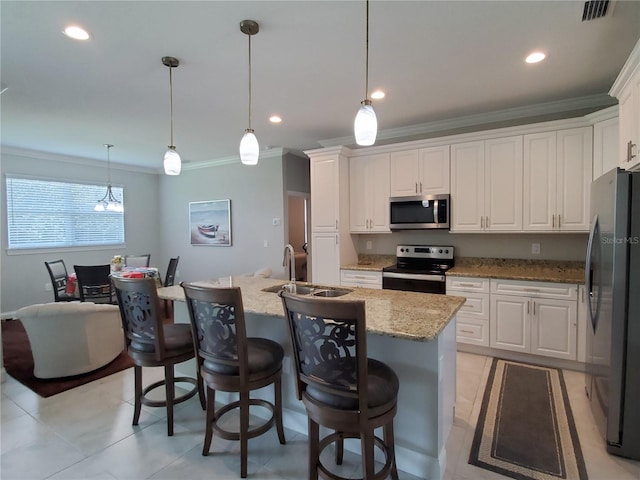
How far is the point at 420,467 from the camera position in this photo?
1811 mm

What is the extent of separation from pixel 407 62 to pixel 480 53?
524mm

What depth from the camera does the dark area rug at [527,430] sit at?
1.91 metres

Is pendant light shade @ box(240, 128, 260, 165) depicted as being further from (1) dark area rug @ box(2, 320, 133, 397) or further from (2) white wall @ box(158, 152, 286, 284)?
(2) white wall @ box(158, 152, 286, 284)

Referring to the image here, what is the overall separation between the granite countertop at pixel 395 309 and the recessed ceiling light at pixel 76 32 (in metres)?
1.83

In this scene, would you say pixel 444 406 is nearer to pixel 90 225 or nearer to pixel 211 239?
pixel 211 239

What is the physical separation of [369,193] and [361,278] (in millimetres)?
1124

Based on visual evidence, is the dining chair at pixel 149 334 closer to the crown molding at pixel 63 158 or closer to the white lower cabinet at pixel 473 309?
the white lower cabinet at pixel 473 309

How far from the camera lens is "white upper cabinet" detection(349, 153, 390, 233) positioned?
4.24 m

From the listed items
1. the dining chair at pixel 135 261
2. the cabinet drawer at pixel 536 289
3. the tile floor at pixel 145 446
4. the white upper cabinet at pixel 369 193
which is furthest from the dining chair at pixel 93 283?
the cabinet drawer at pixel 536 289

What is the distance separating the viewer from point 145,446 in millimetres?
2102

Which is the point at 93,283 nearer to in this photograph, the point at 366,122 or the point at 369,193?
the point at 369,193

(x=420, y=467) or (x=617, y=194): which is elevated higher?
(x=617, y=194)

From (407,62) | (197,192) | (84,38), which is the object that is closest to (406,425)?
(407,62)

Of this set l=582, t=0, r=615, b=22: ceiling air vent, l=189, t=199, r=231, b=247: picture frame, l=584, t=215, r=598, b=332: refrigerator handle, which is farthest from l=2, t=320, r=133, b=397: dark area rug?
l=582, t=0, r=615, b=22: ceiling air vent
